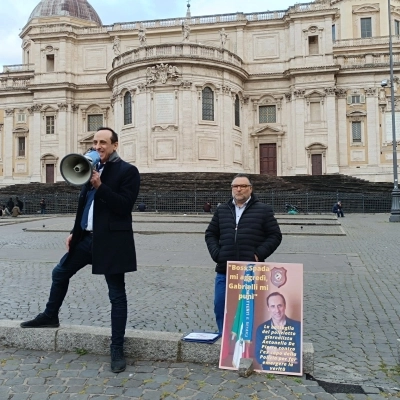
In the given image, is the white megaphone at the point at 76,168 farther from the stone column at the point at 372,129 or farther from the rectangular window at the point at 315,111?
the stone column at the point at 372,129

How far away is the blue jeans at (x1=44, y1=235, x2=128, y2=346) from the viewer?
413 cm

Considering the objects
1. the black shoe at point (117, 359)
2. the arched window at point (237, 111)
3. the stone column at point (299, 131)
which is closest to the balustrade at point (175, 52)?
the arched window at point (237, 111)

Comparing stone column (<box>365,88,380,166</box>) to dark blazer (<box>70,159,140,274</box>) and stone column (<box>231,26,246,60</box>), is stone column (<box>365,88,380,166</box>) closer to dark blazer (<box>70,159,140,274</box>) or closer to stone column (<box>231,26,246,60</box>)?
stone column (<box>231,26,246,60</box>)

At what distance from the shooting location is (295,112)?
4253 cm

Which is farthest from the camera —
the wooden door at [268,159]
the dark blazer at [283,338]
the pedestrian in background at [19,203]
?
the wooden door at [268,159]

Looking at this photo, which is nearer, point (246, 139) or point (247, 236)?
point (247, 236)

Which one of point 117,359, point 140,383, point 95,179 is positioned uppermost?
point 95,179

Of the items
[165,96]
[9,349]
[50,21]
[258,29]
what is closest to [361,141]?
[258,29]

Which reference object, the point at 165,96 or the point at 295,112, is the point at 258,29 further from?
the point at 165,96

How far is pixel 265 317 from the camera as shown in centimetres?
408

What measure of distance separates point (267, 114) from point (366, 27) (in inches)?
678

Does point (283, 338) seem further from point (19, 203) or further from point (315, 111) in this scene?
point (315, 111)

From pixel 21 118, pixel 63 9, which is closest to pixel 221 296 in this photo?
pixel 21 118

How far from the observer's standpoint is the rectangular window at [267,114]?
44312 mm
